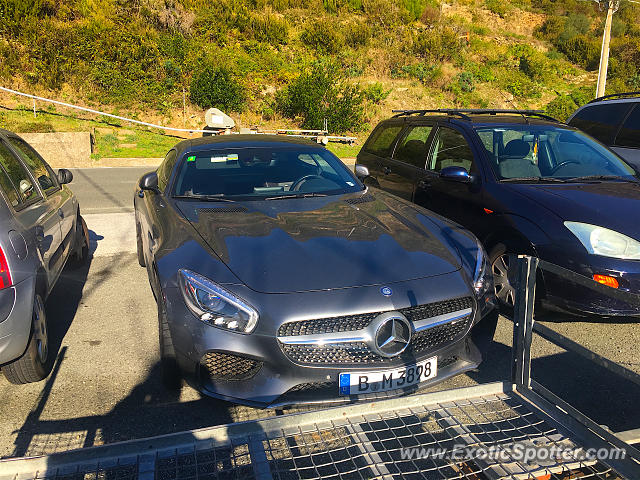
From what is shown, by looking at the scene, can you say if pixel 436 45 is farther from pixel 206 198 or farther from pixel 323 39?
pixel 206 198

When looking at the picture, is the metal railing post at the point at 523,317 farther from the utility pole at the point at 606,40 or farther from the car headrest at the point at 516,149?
the utility pole at the point at 606,40

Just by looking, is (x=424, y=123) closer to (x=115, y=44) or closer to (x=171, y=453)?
(x=171, y=453)

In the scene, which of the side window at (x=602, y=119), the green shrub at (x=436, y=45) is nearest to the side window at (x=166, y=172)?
the side window at (x=602, y=119)

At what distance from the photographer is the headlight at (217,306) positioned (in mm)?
2600

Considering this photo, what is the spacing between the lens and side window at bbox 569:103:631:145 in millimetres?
6797

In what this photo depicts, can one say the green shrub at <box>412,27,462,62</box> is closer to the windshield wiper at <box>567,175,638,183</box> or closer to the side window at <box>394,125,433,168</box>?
the side window at <box>394,125,433,168</box>

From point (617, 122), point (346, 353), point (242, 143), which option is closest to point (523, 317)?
point (346, 353)

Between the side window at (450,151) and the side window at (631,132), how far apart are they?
282cm

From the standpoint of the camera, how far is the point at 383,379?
2639mm

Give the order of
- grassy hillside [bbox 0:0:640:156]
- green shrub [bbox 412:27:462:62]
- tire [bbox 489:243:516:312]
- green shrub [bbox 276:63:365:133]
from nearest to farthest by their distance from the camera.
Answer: tire [bbox 489:243:516:312]
grassy hillside [bbox 0:0:640:156]
green shrub [bbox 276:63:365:133]
green shrub [bbox 412:27:462:62]

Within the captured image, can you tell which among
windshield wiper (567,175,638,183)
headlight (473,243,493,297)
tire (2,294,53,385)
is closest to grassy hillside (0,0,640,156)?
tire (2,294,53,385)

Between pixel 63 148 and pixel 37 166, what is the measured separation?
11.4m

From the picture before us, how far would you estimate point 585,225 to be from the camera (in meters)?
3.78

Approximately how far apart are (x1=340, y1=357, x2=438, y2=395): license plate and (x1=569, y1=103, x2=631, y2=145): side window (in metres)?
5.23
